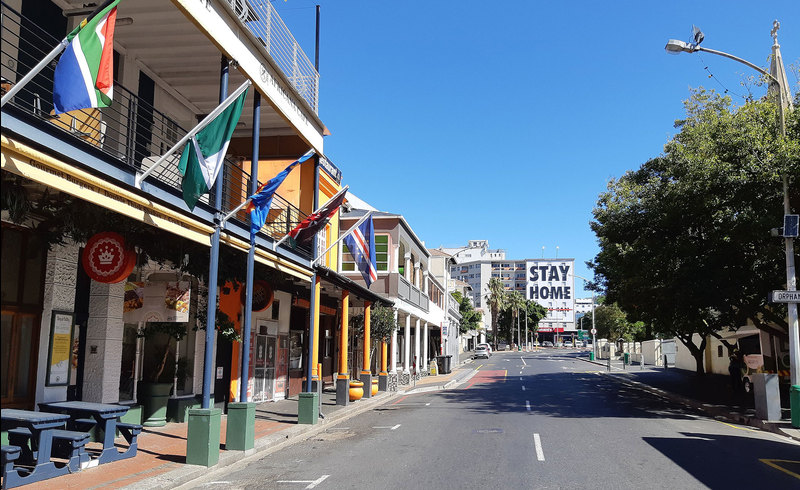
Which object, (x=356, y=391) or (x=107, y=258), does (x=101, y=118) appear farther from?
(x=356, y=391)

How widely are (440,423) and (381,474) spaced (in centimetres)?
694

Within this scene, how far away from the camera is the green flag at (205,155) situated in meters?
9.51

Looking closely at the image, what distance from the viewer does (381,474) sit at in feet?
32.0

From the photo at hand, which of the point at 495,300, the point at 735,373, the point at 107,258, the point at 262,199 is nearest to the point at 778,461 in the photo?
the point at 262,199

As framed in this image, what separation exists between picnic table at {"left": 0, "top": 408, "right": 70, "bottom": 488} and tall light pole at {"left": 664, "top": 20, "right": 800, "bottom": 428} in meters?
15.2

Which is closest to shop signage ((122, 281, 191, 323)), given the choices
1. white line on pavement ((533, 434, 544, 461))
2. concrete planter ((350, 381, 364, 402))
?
white line on pavement ((533, 434, 544, 461))

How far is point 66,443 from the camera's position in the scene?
369 inches

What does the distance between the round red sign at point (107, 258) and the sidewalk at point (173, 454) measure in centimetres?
304

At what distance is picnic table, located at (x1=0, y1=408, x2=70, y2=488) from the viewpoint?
8.34 meters

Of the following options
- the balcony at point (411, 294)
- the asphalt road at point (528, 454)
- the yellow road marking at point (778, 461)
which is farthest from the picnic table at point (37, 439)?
the balcony at point (411, 294)

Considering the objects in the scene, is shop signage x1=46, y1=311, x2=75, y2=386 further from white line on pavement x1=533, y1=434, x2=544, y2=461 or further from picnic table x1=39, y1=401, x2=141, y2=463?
white line on pavement x1=533, y1=434, x2=544, y2=461

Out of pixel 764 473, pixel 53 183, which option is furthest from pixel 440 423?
pixel 53 183

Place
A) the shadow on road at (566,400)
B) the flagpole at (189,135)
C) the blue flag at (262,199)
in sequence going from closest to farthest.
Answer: the flagpole at (189,135)
the blue flag at (262,199)
the shadow on road at (566,400)

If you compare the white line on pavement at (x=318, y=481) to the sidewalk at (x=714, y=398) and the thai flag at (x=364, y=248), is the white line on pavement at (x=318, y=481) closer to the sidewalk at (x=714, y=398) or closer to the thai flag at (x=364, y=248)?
the thai flag at (x=364, y=248)
